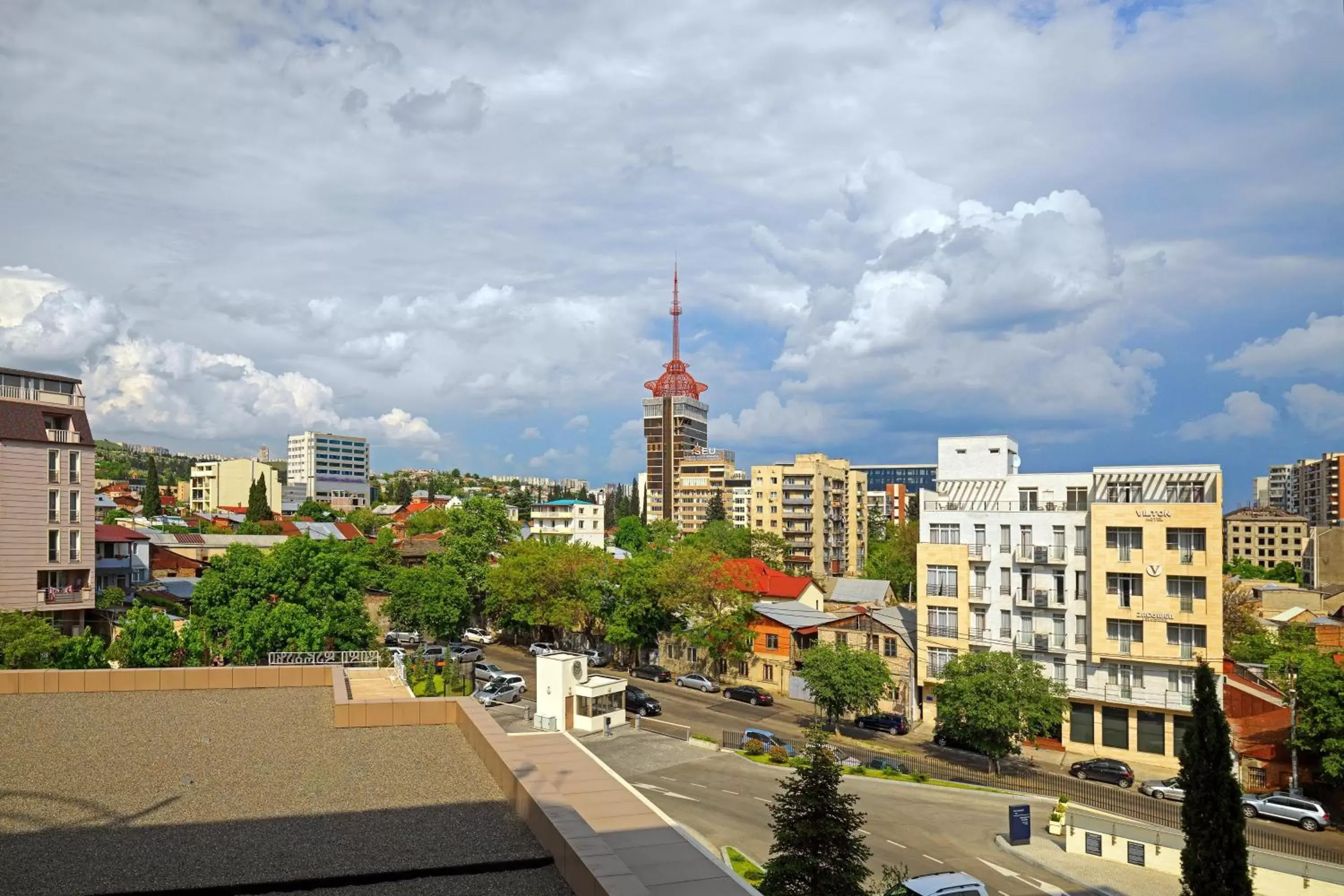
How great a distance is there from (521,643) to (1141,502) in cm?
4779

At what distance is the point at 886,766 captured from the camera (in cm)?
4097

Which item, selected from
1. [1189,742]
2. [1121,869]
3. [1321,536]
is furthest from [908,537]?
[1189,742]

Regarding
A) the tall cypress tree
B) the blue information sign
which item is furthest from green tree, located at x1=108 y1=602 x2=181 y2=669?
the tall cypress tree

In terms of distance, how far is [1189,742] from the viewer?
21672mm

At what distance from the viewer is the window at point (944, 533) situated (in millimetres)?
54594

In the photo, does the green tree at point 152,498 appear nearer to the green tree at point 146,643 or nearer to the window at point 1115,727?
the green tree at point 146,643

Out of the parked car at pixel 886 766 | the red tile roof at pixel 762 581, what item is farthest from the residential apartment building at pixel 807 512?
the parked car at pixel 886 766

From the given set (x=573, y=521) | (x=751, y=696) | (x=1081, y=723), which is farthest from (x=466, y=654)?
(x=573, y=521)

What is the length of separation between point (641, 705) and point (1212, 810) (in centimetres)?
3324

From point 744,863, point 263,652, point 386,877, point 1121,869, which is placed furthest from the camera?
point 263,652

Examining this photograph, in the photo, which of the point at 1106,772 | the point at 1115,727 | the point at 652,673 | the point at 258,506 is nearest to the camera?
the point at 1106,772

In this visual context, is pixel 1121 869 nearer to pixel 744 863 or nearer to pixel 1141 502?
pixel 744 863

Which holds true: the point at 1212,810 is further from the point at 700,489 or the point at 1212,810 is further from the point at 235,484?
the point at 235,484

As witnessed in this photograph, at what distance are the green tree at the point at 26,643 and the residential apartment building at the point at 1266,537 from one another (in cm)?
15749
